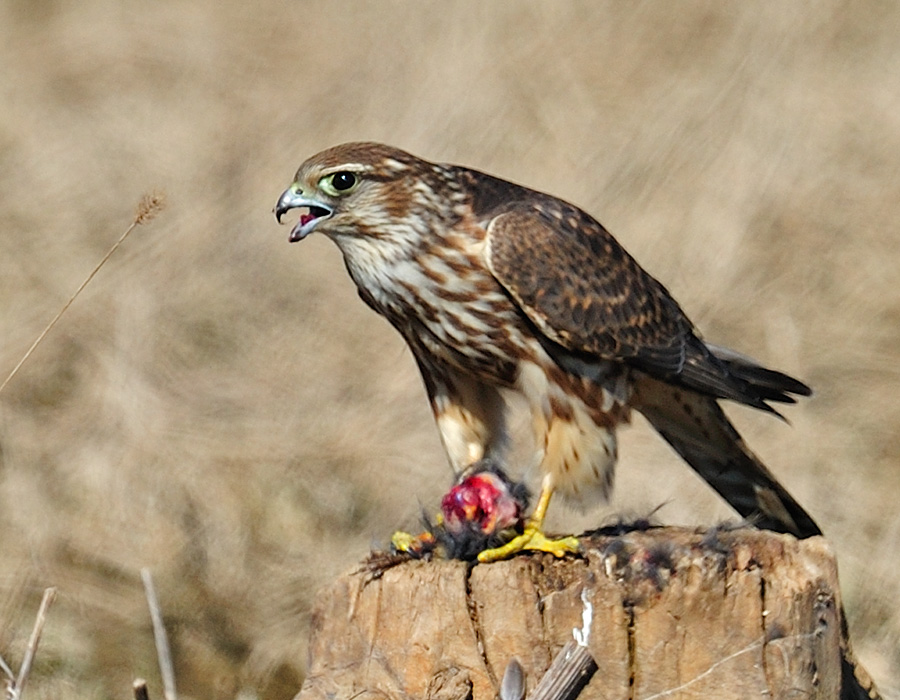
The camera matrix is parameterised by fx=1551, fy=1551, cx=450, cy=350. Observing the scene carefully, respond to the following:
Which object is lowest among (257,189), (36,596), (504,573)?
(504,573)

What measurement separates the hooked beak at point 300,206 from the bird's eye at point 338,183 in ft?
0.14

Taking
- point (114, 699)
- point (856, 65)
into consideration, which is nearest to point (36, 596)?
point (114, 699)

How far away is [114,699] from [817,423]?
3.38 meters

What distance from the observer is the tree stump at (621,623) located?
2.82 m

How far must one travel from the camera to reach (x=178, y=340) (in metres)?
7.29

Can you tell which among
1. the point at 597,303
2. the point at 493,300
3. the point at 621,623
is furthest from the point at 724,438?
the point at 621,623

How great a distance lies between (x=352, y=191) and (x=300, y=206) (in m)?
0.15

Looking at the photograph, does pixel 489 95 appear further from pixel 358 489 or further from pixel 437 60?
pixel 358 489

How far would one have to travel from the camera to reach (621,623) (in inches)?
111

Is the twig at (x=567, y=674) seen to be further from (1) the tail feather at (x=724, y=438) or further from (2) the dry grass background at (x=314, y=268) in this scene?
Result: (2) the dry grass background at (x=314, y=268)

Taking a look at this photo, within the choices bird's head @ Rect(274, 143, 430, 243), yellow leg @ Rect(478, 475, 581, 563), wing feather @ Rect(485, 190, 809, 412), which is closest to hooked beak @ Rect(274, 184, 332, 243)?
bird's head @ Rect(274, 143, 430, 243)

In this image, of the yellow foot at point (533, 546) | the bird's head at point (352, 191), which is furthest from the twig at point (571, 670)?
the bird's head at point (352, 191)

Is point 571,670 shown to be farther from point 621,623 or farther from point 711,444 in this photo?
point 711,444

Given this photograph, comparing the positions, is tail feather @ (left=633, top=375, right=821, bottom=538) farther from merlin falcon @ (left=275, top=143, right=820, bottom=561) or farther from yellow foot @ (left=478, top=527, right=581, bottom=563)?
yellow foot @ (left=478, top=527, right=581, bottom=563)
